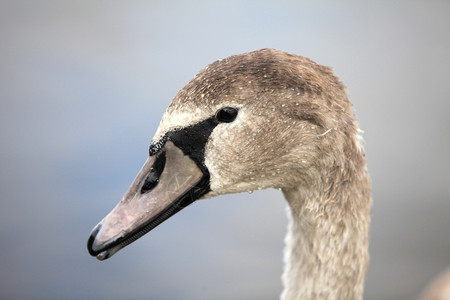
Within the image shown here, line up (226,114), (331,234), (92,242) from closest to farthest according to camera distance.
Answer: (92,242) → (226,114) → (331,234)

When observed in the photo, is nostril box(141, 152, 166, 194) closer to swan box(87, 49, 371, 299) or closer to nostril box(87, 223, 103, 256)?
swan box(87, 49, 371, 299)

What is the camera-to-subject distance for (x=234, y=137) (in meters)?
2.09

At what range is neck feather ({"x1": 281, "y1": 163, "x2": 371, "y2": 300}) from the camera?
2.28 metres

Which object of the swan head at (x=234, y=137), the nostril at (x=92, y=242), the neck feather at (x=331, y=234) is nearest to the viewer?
the nostril at (x=92, y=242)

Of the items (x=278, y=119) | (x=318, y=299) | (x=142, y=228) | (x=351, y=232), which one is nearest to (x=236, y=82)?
(x=278, y=119)

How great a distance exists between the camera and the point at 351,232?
7.75 ft

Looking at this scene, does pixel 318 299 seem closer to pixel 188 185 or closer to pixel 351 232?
pixel 351 232

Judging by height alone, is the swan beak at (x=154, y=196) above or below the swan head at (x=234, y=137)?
below

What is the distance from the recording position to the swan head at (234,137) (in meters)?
2.03

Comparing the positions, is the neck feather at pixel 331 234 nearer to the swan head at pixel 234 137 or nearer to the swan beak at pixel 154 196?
the swan head at pixel 234 137

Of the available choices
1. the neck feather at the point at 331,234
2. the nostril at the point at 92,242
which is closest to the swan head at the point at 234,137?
the nostril at the point at 92,242

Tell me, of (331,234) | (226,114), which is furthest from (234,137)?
(331,234)

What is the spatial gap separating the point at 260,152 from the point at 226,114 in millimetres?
206

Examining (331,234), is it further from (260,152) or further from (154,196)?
(154,196)
